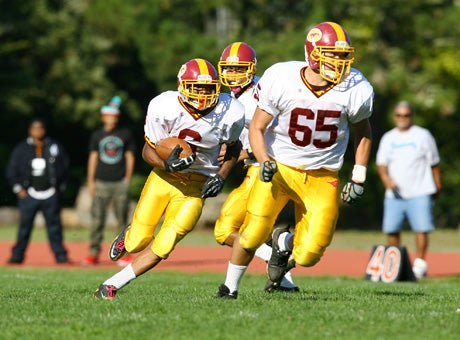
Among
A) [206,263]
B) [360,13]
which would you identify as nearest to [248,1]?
[360,13]

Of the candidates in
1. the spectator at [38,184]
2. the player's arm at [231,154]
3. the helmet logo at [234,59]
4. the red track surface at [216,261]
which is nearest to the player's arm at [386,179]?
the red track surface at [216,261]

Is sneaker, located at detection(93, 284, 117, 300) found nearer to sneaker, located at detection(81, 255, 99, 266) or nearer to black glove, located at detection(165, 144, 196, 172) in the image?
black glove, located at detection(165, 144, 196, 172)

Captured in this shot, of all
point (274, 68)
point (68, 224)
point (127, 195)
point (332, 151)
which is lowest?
point (68, 224)

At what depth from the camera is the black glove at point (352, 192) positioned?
759 cm

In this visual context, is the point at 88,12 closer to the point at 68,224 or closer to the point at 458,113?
the point at 68,224

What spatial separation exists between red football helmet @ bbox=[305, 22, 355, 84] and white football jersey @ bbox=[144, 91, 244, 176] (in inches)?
30.2

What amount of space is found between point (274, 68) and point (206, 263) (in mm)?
7557

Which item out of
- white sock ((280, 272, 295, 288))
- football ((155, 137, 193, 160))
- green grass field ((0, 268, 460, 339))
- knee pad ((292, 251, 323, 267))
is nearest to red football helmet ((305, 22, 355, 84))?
football ((155, 137, 193, 160))

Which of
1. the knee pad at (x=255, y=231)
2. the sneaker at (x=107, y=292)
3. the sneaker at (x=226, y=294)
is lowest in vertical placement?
the sneaker at (x=107, y=292)

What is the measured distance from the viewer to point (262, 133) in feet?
24.6

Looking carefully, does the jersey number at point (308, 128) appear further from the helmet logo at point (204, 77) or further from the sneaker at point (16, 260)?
the sneaker at point (16, 260)

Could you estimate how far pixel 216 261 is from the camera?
595 inches

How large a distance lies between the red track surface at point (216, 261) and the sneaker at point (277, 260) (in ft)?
16.5

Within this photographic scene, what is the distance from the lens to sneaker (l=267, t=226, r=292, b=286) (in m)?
8.13
